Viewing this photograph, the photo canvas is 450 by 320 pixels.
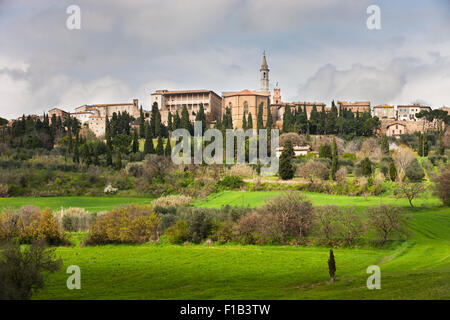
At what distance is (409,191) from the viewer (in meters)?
34.6

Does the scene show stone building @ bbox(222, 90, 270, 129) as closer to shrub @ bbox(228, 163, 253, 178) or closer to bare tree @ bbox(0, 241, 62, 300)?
shrub @ bbox(228, 163, 253, 178)

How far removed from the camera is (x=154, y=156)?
49938 millimetres

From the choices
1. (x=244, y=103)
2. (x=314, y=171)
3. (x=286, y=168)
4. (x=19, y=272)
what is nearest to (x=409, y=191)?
(x=314, y=171)

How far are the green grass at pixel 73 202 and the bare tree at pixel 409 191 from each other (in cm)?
2022

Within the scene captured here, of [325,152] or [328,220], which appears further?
[325,152]

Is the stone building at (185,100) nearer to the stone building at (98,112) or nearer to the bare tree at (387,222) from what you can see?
the stone building at (98,112)

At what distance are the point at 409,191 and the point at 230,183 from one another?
52.6 feet

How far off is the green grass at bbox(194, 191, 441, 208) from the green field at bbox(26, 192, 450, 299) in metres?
3.82

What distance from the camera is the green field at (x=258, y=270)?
51.0 ft

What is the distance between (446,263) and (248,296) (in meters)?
9.20

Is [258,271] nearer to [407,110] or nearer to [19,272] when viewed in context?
[19,272]

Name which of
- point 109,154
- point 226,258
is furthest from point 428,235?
point 109,154
